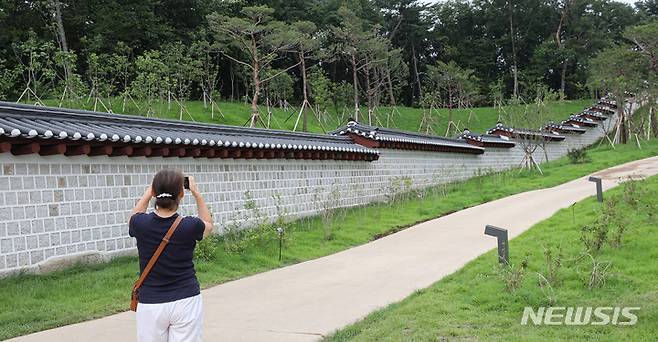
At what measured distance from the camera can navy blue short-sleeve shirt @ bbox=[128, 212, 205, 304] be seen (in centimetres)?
336

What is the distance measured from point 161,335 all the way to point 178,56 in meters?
26.5

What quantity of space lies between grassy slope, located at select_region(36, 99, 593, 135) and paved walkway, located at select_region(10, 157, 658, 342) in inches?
624

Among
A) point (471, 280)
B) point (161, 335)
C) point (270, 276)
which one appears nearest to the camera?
point (161, 335)

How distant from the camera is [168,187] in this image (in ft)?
11.1

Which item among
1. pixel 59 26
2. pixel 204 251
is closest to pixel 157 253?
pixel 204 251

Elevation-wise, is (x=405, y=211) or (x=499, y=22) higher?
(x=499, y=22)

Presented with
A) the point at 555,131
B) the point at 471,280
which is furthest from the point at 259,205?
the point at 555,131

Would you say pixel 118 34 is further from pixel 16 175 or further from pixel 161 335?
pixel 161 335

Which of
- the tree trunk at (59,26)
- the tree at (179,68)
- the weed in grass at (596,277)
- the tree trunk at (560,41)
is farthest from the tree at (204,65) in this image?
the tree trunk at (560,41)

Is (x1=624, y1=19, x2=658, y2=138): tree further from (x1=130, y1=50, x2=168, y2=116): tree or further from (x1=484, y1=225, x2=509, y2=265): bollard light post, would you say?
(x1=484, y1=225, x2=509, y2=265): bollard light post

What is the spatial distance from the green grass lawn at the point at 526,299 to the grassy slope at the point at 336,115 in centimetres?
1845

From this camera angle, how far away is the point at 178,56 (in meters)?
28.3

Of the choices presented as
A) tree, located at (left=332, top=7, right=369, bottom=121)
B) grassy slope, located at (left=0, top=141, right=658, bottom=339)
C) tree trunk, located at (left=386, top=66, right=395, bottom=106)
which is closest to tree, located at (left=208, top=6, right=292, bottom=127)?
tree, located at (left=332, top=7, right=369, bottom=121)

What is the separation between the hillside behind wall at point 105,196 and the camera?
295 inches
